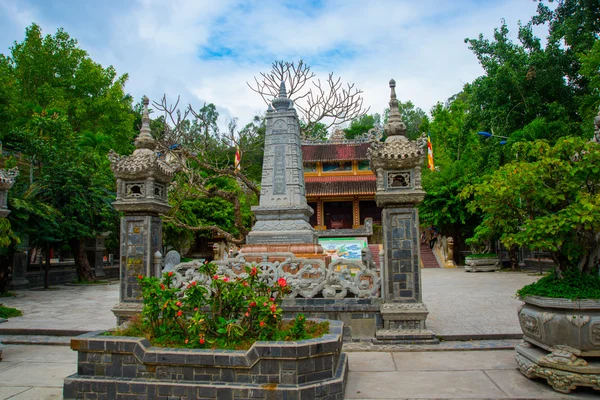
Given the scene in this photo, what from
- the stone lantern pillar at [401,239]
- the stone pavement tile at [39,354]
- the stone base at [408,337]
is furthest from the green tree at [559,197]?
the stone pavement tile at [39,354]

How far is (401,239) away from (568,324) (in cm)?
301

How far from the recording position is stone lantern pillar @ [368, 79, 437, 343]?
727cm

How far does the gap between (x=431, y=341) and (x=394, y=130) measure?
370 cm

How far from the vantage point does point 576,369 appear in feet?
15.6

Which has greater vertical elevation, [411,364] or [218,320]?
[218,320]

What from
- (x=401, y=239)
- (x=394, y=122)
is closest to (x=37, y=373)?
(x=401, y=239)

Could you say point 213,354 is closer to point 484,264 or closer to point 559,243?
point 559,243

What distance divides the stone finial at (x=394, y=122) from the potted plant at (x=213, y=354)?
13.5 ft

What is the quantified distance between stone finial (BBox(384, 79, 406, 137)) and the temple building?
24488mm

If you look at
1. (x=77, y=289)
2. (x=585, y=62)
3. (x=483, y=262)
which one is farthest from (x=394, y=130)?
(x=483, y=262)

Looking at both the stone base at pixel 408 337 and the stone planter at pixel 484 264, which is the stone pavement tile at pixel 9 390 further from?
the stone planter at pixel 484 264

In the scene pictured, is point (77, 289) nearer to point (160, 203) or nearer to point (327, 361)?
point (160, 203)

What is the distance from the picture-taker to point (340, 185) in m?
33.7

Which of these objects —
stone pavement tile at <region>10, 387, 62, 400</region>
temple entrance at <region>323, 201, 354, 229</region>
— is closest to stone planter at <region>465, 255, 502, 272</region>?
temple entrance at <region>323, 201, 354, 229</region>
